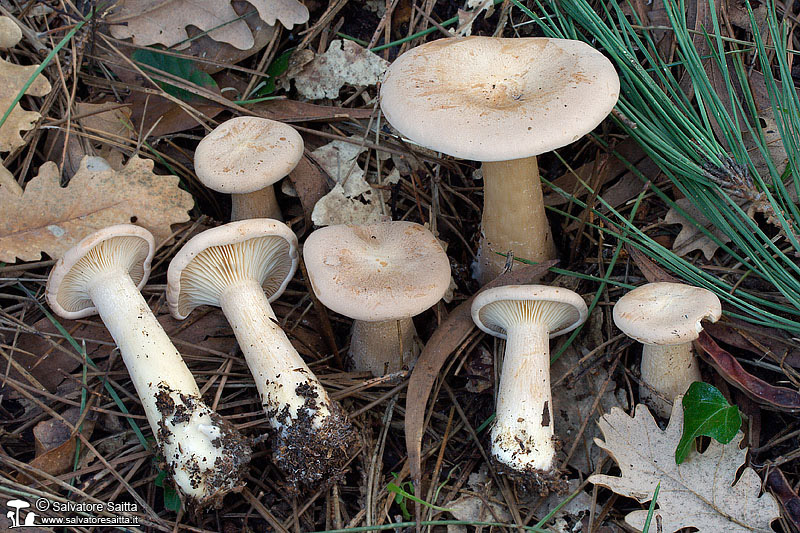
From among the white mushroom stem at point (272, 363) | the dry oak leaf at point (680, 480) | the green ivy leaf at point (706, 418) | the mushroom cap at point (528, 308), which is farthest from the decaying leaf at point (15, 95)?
the green ivy leaf at point (706, 418)

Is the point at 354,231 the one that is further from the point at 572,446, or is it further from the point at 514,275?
the point at 572,446

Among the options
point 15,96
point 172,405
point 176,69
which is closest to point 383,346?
point 172,405

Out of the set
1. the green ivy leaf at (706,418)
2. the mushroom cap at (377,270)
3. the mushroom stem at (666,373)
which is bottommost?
the mushroom stem at (666,373)

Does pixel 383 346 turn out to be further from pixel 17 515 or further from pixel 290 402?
pixel 17 515

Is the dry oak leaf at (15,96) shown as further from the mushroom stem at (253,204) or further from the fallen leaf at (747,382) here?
the fallen leaf at (747,382)

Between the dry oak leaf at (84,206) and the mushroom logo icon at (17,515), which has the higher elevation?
the dry oak leaf at (84,206)

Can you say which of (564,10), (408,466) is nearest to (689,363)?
(408,466)

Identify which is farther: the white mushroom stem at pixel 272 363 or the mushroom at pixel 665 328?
the white mushroom stem at pixel 272 363
